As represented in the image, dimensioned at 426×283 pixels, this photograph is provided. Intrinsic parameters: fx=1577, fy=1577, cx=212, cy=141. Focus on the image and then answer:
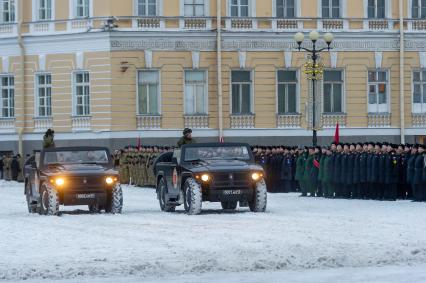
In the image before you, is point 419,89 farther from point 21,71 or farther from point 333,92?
point 21,71

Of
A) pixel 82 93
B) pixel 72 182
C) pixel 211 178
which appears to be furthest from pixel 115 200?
pixel 82 93

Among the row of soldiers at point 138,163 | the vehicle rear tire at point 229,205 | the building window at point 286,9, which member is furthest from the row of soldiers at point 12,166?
the vehicle rear tire at point 229,205

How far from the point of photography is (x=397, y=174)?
4334cm

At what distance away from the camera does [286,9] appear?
6600cm

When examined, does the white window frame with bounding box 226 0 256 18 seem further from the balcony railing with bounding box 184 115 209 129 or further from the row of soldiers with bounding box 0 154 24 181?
the row of soldiers with bounding box 0 154 24 181

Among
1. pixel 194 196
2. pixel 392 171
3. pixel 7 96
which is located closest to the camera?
pixel 194 196

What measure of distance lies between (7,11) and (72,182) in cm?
3193

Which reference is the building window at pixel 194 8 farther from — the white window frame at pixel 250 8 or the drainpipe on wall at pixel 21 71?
the drainpipe on wall at pixel 21 71

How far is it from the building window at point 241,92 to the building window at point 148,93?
3.28 meters

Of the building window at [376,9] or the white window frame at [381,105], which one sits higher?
the building window at [376,9]

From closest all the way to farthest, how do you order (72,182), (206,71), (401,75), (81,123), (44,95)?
(72,182)
(81,123)
(206,71)
(401,75)
(44,95)

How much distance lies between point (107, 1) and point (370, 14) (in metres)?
11.4

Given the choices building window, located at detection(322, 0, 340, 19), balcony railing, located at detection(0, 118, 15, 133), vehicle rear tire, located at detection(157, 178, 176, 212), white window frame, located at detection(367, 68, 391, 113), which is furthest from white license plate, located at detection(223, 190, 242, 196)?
balcony railing, located at detection(0, 118, 15, 133)

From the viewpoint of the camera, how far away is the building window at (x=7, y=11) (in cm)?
6800
